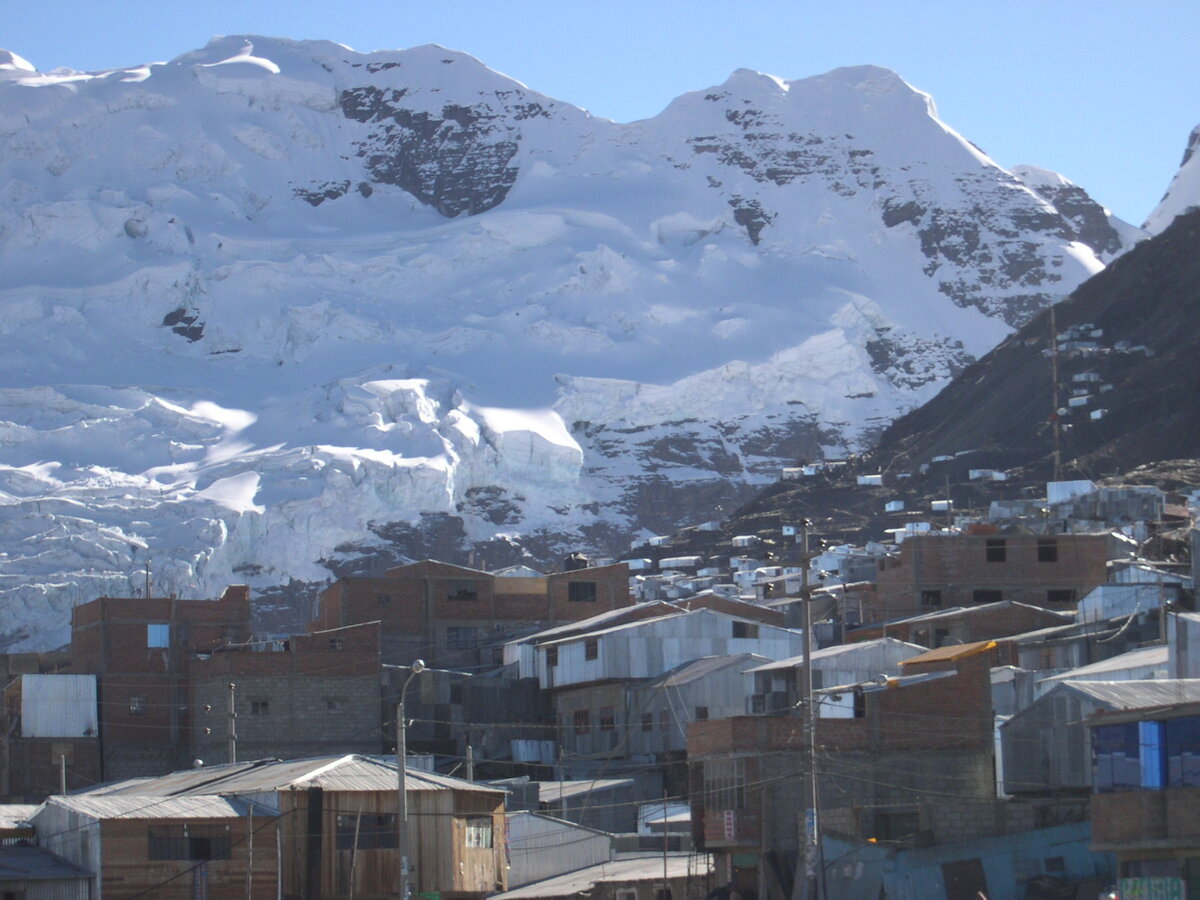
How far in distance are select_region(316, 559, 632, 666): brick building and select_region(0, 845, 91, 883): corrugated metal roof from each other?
35.3 metres

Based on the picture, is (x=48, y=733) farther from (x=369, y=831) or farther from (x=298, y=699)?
(x=369, y=831)

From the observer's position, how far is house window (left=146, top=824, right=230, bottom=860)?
114 feet

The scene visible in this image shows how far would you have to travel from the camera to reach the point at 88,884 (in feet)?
113

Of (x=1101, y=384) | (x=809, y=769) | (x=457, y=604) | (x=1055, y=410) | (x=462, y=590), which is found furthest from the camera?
(x=1101, y=384)

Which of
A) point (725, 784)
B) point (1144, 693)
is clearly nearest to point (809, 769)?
point (1144, 693)

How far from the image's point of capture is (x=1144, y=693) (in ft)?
104

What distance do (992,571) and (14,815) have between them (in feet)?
127

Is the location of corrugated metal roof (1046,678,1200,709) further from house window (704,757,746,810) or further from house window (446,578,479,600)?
house window (446,578,479,600)

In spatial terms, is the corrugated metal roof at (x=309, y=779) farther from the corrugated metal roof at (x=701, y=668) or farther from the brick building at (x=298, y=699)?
the brick building at (x=298, y=699)

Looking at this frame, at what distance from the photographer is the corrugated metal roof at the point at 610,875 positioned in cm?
3778

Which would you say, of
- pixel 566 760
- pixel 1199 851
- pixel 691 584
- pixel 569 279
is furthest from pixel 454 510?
pixel 1199 851

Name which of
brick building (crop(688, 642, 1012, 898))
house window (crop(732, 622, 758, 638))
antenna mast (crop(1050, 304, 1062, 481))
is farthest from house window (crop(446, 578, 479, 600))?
brick building (crop(688, 642, 1012, 898))

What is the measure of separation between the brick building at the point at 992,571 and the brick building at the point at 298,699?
56.2ft

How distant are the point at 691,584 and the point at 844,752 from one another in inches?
2927
